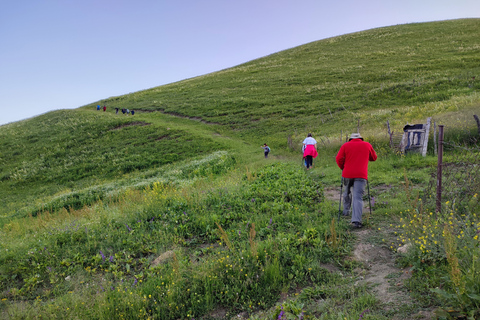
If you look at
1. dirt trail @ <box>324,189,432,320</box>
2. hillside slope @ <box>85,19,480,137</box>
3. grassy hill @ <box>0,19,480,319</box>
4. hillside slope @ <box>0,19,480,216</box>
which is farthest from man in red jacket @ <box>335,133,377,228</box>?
hillside slope @ <box>85,19,480,137</box>

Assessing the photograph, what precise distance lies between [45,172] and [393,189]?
101 feet

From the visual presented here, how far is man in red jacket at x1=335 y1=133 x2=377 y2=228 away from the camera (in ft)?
22.2

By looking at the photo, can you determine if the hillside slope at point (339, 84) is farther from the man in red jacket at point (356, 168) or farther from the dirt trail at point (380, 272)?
the dirt trail at point (380, 272)

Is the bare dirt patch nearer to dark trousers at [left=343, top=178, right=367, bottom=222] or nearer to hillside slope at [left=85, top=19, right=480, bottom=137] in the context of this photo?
hillside slope at [left=85, top=19, right=480, bottom=137]

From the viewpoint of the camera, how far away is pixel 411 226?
5094 mm

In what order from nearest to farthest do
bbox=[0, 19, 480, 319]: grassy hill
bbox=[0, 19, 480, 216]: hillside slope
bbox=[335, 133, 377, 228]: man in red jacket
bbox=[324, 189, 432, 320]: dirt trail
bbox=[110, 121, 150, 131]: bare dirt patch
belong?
1. bbox=[324, 189, 432, 320]: dirt trail
2. bbox=[0, 19, 480, 319]: grassy hill
3. bbox=[335, 133, 377, 228]: man in red jacket
4. bbox=[0, 19, 480, 216]: hillside slope
5. bbox=[110, 121, 150, 131]: bare dirt patch

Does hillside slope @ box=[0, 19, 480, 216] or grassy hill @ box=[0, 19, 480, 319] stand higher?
hillside slope @ box=[0, 19, 480, 216]

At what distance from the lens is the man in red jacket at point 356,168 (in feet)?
22.2

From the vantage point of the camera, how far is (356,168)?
705 cm

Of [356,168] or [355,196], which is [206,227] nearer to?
[355,196]

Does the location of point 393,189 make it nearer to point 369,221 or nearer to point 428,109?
point 369,221

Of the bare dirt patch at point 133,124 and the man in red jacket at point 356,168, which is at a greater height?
the bare dirt patch at point 133,124

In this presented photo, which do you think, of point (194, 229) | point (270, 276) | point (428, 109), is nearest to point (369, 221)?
point (270, 276)

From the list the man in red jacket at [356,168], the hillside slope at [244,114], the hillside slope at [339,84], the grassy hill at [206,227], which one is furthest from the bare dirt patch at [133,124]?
the man in red jacket at [356,168]
